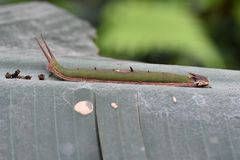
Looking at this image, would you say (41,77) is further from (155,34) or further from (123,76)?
(155,34)

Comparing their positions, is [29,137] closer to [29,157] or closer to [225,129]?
[29,157]

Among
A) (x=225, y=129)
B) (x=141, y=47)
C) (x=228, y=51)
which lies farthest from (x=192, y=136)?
(x=228, y=51)

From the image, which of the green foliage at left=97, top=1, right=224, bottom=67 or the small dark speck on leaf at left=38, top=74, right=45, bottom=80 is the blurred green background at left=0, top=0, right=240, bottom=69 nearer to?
the green foliage at left=97, top=1, right=224, bottom=67

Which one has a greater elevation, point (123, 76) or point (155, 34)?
point (155, 34)

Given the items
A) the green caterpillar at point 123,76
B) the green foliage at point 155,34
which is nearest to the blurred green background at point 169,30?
the green foliage at point 155,34

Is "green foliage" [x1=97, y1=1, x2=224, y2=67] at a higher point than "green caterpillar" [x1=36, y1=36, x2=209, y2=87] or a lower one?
higher

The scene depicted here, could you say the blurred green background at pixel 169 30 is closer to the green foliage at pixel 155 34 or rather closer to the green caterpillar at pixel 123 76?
the green foliage at pixel 155 34

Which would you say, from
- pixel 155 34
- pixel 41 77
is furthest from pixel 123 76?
pixel 155 34

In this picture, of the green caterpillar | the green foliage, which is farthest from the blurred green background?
the green caterpillar
